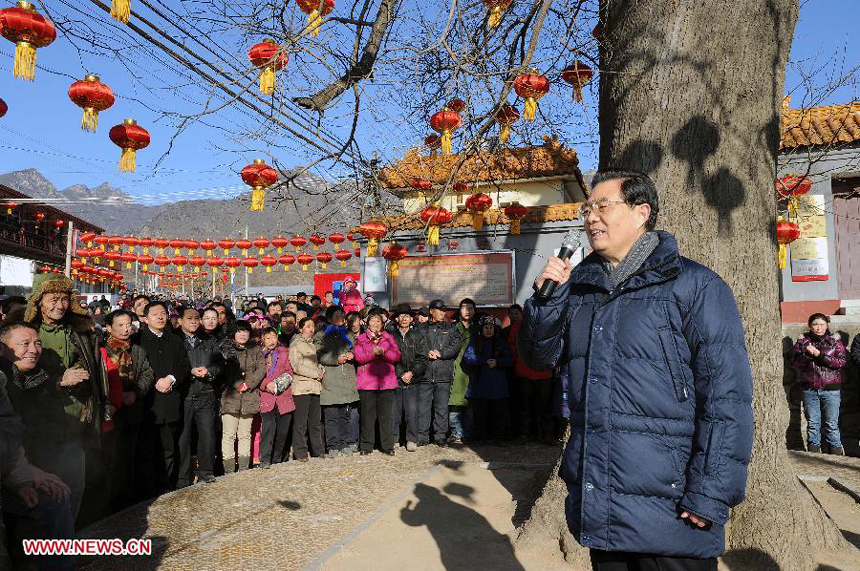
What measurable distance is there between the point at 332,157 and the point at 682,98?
347 cm

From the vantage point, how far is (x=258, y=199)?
7312 mm

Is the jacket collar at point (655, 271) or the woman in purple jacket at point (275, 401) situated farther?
the woman in purple jacket at point (275, 401)

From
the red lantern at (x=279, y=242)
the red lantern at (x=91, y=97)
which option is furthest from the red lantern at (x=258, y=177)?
the red lantern at (x=279, y=242)

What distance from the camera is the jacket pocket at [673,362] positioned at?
195cm

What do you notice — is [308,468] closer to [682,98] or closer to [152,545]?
[152,545]

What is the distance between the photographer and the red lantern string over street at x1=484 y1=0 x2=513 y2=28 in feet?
19.9

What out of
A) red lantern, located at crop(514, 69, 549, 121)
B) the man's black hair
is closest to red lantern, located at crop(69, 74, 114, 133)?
red lantern, located at crop(514, 69, 549, 121)

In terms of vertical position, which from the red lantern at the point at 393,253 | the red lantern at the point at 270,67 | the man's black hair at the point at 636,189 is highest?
the red lantern at the point at 270,67

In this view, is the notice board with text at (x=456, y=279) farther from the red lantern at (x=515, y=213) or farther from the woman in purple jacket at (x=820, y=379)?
the woman in purple jacket at (x=820, y=379)

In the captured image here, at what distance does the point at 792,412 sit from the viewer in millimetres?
8969

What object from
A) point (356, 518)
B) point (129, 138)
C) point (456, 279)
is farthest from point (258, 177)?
point (456, 279)

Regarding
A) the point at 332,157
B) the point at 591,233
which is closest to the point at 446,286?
the point at 332,157

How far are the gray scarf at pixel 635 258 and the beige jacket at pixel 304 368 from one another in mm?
5825

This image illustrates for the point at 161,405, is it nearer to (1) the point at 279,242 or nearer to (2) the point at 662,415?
(2) the point at 662,415
